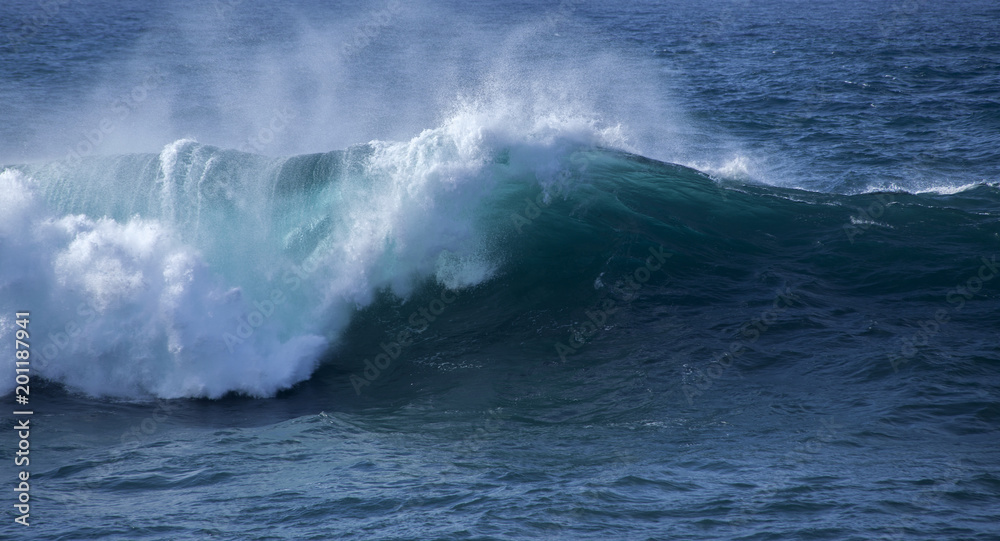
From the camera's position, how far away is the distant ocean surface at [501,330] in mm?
7781

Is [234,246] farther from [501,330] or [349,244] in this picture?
[501,330]

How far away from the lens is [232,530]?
7.39m

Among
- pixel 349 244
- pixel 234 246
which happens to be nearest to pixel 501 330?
pixel 349 244

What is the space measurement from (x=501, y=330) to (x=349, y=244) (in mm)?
3132

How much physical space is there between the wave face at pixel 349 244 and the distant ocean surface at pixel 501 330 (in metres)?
0.05

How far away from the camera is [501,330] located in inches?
484

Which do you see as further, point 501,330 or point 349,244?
point 349,244

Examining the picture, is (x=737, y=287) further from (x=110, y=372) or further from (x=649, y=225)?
(x=110, y=372)

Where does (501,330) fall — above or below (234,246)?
below

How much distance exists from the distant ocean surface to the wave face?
5cm

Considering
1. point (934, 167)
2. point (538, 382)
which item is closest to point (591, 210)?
point (538, 382)

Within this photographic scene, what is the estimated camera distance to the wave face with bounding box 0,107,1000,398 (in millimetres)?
11406

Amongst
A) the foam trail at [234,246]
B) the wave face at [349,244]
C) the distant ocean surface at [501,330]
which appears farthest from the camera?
the wave face at [349,244]

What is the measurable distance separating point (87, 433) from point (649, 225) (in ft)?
32.2
